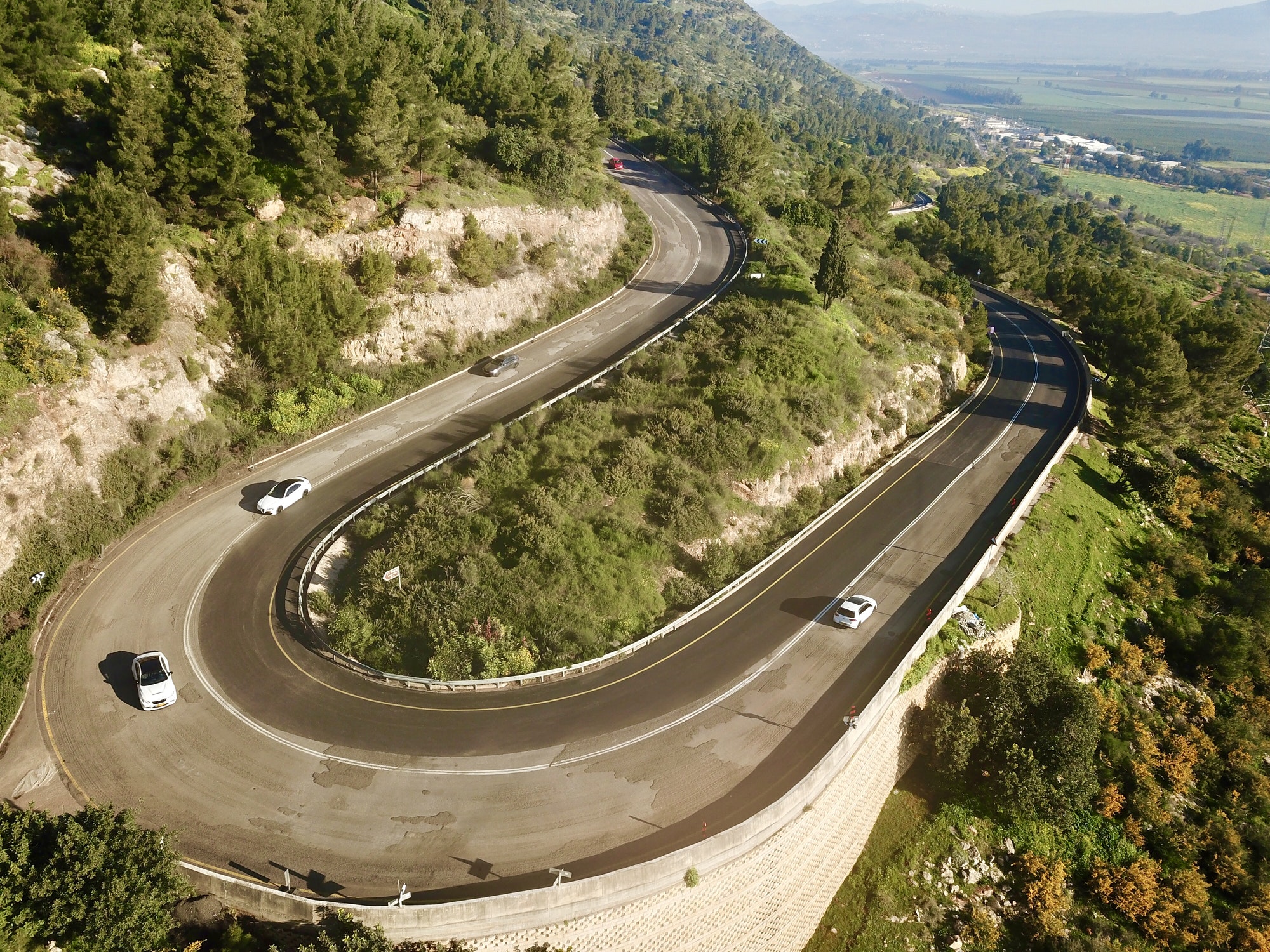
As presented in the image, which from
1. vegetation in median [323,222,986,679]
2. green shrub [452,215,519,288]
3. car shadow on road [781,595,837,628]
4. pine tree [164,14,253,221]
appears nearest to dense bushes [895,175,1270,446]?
vegetation in median [323,222,986,679]

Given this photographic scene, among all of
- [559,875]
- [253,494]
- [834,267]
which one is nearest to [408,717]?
[559,875]

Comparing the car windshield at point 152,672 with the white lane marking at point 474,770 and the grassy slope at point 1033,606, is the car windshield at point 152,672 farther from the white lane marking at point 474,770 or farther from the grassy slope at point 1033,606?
the grassy slope at point 1033,606

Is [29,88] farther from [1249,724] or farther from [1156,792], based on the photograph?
[1249,724]

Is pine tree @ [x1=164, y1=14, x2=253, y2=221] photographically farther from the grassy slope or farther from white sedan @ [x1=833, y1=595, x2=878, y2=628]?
the grassy slope

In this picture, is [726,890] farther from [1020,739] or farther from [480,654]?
[1020,739]

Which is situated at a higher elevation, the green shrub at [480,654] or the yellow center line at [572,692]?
the green shrub at [480,654]

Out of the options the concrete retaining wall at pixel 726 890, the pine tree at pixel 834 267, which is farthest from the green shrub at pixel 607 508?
the concrete retaining wall at pixel 726 890

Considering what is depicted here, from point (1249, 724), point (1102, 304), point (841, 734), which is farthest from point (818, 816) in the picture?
point (1102, 304)
